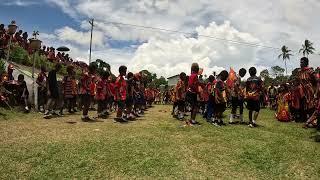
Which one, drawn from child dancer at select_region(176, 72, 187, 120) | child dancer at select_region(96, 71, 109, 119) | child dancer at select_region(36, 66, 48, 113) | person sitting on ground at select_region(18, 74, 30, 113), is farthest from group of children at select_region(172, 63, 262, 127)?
person sitting on ground at select_region(18, 74, 30, 113)

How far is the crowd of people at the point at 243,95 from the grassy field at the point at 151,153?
1.41m

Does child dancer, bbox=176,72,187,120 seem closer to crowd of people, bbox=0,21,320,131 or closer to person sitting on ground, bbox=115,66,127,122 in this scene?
crowd of people, bbox=0,21,320,131

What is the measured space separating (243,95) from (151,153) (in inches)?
261

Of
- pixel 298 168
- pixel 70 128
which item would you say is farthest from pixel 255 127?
pixel 70 128

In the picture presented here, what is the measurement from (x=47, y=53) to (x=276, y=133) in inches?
815

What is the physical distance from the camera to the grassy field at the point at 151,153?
8672mm

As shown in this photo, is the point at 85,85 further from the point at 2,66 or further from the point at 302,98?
the point at 302,98

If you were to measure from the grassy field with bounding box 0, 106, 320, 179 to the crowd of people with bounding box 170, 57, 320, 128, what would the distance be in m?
1.41

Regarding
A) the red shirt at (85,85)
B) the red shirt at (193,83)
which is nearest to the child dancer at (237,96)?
the red shirt at (193,83)

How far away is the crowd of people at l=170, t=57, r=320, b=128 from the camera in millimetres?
14264

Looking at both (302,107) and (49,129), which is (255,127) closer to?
(302,107)

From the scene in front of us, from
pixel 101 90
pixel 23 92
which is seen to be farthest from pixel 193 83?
pixel 23 92

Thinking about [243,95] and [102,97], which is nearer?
[243,95]

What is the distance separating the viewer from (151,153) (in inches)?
388
